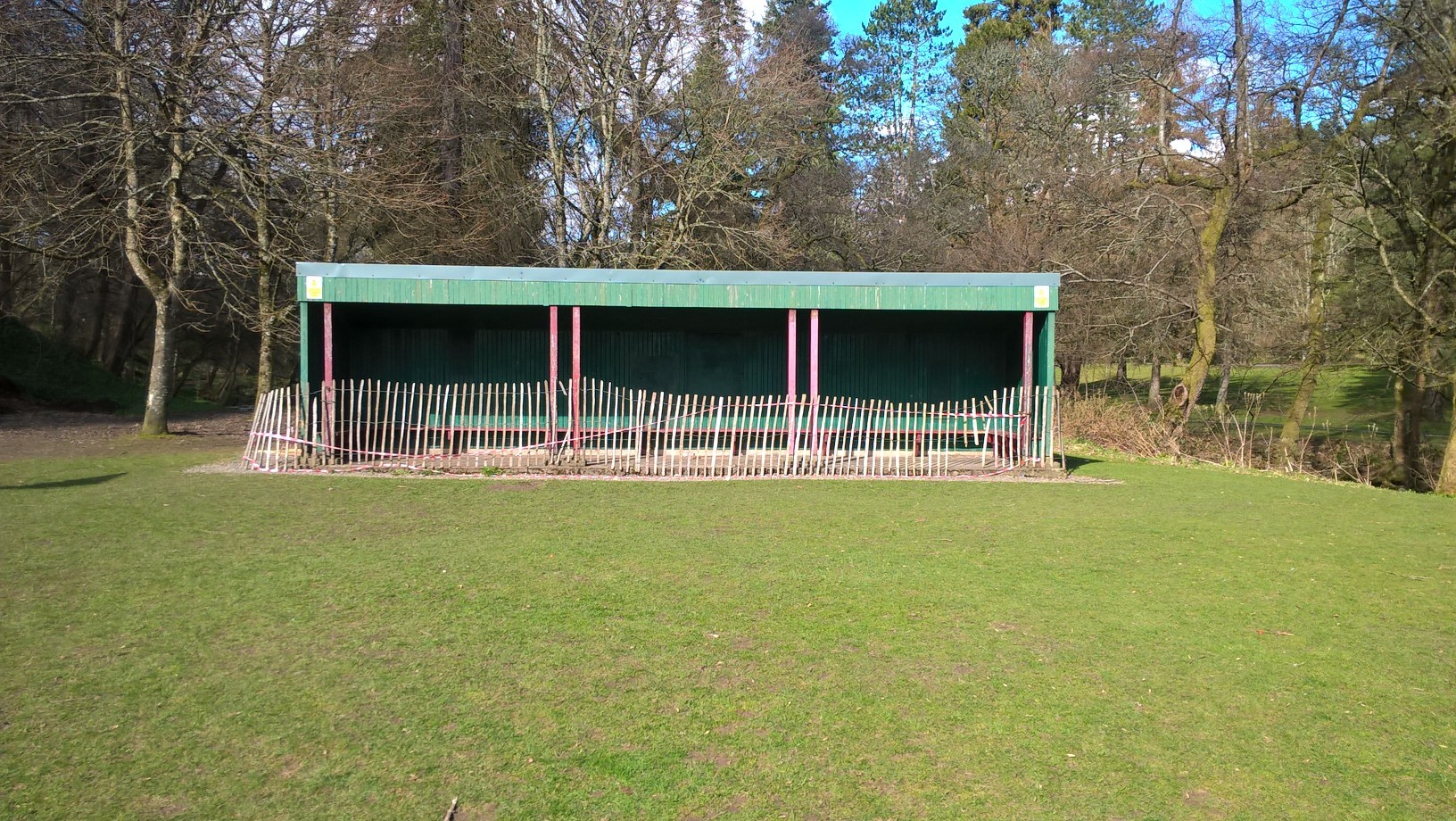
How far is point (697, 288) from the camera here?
581 inches

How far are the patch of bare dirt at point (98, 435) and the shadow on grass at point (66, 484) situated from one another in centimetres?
298

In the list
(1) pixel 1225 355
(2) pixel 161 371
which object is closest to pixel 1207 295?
(1) pixel 1225 355

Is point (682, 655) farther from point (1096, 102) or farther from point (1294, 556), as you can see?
point (1096, 102)

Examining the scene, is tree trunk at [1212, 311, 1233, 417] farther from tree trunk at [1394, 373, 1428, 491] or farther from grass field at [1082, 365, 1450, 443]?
tree trunk at [1394, 373, 1428, 491]

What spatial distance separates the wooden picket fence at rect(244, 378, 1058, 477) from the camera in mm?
14008

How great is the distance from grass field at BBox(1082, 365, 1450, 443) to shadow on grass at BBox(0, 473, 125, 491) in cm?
2518

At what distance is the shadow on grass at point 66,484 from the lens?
11430 mm

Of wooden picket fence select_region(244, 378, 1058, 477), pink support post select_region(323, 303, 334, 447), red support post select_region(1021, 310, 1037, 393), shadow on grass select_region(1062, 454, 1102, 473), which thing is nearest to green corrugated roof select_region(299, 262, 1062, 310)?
red support post select_region(1021, 310, 1037, 393)

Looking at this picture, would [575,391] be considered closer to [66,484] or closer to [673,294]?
[673,294]

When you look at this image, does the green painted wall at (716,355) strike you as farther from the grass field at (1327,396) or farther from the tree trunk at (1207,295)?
the grass field at (1327,396)

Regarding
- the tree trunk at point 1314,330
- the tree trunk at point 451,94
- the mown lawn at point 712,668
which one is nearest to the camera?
the mown lawn at point 712,668

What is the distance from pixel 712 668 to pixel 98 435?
683 inches

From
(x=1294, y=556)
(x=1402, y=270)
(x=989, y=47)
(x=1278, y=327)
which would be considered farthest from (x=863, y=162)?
(x=1294, y=556)

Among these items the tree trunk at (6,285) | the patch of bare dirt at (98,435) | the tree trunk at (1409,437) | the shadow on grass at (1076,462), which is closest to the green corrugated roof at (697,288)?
the shadow on grass at (1076,462)
